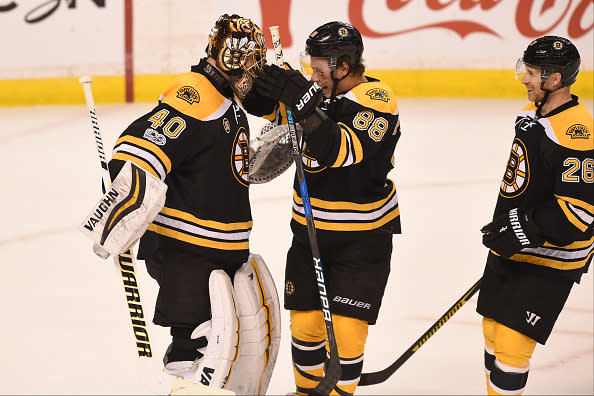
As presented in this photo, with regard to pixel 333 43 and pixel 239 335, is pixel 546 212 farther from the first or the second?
pixel 239 335

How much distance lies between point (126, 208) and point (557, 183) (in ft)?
4.11

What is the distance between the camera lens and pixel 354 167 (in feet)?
9.00

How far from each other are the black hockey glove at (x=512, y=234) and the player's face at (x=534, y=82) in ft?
1.14

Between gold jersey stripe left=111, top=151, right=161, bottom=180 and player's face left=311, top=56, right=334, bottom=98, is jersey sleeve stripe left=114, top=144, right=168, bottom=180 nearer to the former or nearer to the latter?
gold jersey stripe left=111, top=151, right=161, bottom=180

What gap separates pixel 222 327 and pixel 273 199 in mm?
2960

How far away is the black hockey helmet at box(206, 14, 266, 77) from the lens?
2.39 metres

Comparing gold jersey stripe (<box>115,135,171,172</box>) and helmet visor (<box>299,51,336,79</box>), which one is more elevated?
helmet visor (<box>299,51,336,79</box>)

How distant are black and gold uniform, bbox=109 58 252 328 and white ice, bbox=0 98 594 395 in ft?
0.57

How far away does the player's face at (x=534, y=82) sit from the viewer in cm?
268

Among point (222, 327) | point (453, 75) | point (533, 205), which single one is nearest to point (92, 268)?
point (222, 327)

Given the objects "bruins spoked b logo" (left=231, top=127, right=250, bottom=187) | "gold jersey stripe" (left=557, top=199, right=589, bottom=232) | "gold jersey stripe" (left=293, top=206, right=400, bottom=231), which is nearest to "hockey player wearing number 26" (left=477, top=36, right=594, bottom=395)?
"gold jersey stripe" (left=557, top=199, right=589, bottom=232)

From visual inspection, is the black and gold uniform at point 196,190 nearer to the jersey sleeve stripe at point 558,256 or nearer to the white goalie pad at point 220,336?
the white goalie pad at point 220,336

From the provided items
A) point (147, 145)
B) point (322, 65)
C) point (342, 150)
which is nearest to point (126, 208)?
point (147, 145)

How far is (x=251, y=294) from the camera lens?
8.37 feet
